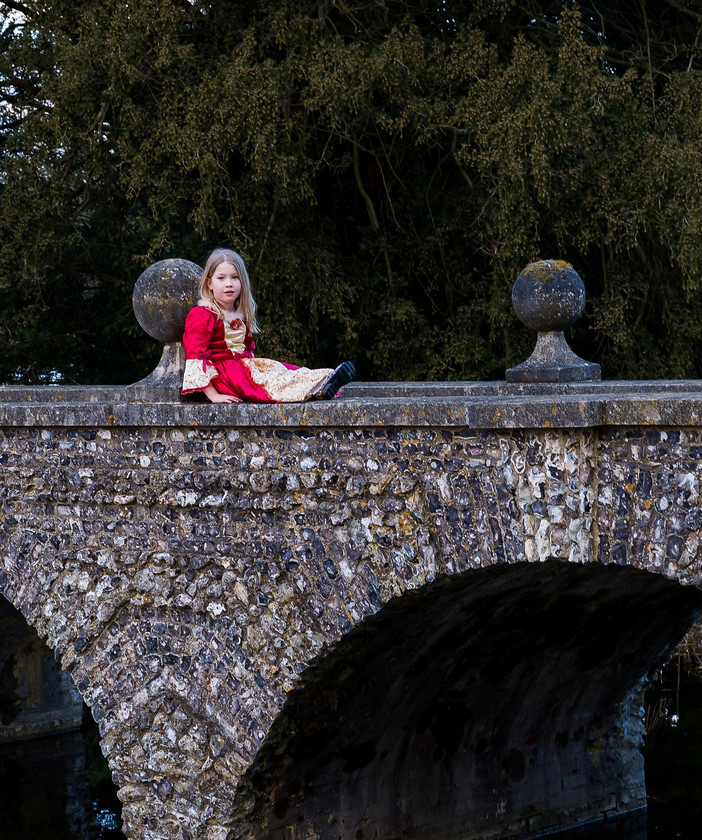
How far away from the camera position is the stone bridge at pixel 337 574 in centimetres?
482

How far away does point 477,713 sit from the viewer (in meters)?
7.66

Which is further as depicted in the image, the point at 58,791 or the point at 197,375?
the point at 58,791

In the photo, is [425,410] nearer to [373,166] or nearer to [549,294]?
[549,294]

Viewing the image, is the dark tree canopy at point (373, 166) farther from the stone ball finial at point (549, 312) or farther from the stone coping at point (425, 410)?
the stone coping at point (425, 410)

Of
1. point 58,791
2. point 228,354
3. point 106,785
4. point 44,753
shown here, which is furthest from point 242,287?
point 44,753

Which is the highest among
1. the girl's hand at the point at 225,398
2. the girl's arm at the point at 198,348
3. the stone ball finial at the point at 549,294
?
the stone ball finial at the point at 549,294

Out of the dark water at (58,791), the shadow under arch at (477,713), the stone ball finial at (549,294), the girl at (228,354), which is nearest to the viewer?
the girl at (228,354)

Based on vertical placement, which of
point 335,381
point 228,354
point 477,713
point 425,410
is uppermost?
point 228,354

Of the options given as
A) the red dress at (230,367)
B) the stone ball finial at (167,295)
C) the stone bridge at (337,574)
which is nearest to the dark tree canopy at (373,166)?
the stone bridge at (337,574)

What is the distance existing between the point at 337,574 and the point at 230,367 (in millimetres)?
1149

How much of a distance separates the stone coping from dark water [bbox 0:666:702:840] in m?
3.30

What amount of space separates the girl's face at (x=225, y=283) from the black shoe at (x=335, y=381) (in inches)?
24.8

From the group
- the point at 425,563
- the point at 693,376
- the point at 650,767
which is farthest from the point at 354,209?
the point at 425,563

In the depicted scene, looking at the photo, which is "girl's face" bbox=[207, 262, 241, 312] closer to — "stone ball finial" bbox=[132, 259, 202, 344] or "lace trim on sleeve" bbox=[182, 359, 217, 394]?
"stone ball finial" bbox=[132, 259, 202, 344]
